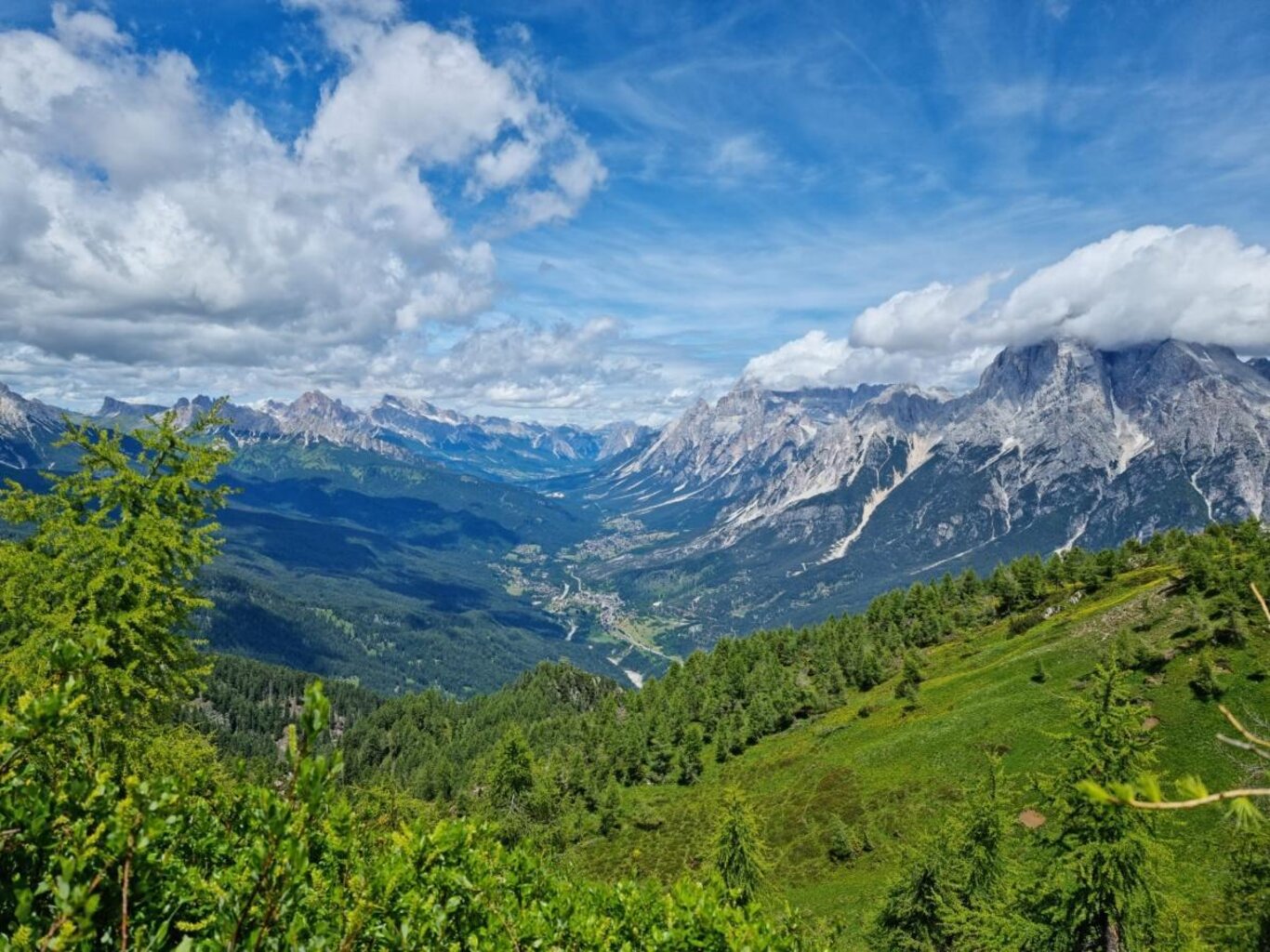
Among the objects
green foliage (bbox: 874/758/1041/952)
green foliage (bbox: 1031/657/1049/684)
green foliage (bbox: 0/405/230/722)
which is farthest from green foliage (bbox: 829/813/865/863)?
green foliage (bbox: 0/405/230/722)

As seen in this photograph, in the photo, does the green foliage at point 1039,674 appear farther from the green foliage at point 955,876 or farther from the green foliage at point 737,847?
the green foliage at point 737,847

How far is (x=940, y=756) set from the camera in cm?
8088

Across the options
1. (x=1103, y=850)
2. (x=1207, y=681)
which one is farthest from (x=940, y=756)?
(x=1103, y=850)

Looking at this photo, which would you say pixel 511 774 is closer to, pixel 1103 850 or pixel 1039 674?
pixel 1039 674

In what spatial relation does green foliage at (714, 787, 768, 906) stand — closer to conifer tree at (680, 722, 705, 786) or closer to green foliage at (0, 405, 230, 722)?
green foliage at (0, 405, 230, 722)

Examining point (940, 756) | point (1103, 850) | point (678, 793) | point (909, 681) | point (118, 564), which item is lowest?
point (678, 793)

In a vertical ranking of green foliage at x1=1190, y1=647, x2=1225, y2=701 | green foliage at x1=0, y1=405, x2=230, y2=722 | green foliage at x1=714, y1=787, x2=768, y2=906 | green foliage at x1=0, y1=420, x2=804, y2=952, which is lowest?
green foliage at x1=1190, y1=647, x2=1225, y2=701

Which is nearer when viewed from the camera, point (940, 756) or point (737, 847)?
point (737, 847)

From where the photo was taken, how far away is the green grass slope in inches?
2415

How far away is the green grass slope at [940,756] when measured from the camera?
6134 cm

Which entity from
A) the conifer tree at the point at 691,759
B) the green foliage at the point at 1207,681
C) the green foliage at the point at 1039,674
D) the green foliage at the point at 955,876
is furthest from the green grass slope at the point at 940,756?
the green foliage at the point at 955,876

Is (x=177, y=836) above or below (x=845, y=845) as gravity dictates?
above

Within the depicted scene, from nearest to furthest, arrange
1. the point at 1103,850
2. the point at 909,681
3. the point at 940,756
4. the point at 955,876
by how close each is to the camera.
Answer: the point at 1103,850 → the point at 955,876 → the point at 940,756 → the point at 909,681

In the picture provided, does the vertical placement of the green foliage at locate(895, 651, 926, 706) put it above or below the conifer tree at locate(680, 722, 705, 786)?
above
